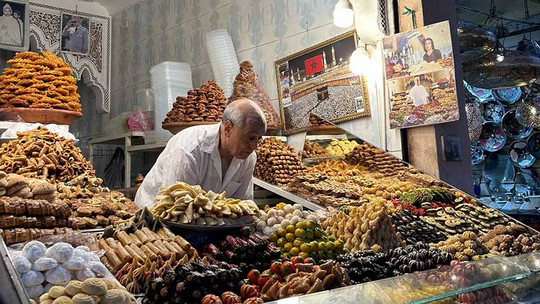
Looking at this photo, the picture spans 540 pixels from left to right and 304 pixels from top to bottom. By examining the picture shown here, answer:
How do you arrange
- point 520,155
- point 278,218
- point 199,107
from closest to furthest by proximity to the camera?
point 278,218 → point 199,107 → point 520,155

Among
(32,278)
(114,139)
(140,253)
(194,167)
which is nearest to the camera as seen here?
(32,278)

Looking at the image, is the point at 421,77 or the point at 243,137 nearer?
the point at 243,137

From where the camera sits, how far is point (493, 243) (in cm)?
227

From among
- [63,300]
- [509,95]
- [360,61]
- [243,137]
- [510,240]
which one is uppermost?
[509,95]

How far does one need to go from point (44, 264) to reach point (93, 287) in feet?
0.67

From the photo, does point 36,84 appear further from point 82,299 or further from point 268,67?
point 82,299

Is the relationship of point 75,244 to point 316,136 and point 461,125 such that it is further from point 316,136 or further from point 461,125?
point 461,125

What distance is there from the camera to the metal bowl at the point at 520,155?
10.2 m

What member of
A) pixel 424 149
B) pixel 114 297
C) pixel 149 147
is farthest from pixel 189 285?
pixel 149 147

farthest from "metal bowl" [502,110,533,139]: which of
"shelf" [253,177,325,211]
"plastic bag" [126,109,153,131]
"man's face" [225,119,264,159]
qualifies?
"man's face" [225,119,264,159]

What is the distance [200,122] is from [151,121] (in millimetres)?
1172

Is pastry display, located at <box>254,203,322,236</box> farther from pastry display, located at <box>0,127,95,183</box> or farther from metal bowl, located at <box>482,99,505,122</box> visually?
metal bowl, located at <box>482,99,505,122</box>

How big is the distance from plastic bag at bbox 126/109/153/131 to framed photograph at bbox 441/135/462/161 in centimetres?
297

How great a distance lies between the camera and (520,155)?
33.9 feet
